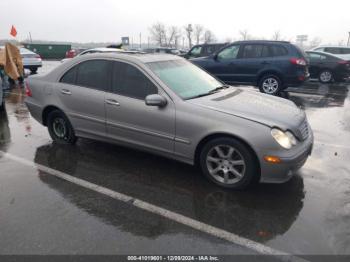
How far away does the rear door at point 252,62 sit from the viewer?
1013 centimetres

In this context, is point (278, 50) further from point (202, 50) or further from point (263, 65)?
point (202, 50)

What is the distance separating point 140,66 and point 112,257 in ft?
8.61

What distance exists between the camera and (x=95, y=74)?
4906 mm

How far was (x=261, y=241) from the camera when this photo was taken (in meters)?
3.02

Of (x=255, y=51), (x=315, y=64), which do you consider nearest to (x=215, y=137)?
(x=255, y=51)

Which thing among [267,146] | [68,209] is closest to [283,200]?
[267,146]

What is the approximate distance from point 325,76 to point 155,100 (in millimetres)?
12349

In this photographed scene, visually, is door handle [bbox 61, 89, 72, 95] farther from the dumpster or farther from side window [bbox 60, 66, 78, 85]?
the dumpster

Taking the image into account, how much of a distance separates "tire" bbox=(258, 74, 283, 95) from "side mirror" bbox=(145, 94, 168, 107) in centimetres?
683

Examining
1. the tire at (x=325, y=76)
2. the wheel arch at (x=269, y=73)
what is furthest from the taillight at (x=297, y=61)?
the tire at (x=325, y=76)

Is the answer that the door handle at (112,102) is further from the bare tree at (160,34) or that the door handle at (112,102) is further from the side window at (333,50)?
the bare tree at (160,34)

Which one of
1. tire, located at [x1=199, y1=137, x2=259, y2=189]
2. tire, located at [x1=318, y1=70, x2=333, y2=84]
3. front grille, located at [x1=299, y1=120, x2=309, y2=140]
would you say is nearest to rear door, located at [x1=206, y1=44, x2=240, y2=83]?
tire, located at [x1=318, y1=70, x2=333, y2=84]

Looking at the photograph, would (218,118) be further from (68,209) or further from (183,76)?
(68,209)

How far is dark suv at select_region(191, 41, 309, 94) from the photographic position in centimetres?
977
